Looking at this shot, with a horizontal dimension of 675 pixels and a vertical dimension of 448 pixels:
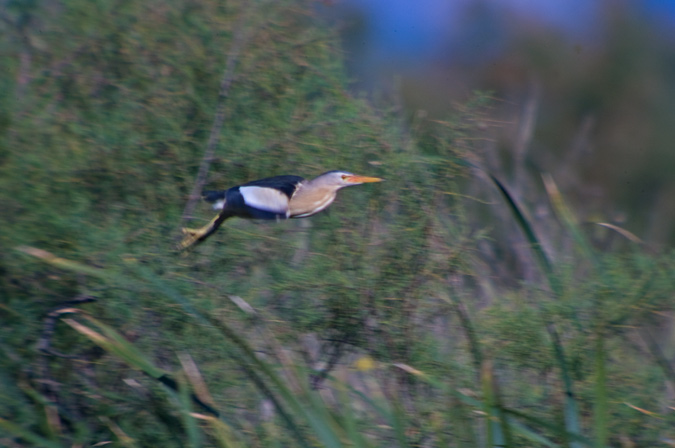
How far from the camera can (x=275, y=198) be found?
5.55 feet

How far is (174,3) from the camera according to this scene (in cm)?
227

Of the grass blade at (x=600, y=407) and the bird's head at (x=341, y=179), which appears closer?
the grass blade at (x=600, y=407)

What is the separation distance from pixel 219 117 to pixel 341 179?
0.48m

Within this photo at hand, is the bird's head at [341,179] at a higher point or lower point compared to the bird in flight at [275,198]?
higher

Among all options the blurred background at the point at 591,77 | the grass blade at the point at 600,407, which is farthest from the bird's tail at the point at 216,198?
the blurred background at the point at 591,77

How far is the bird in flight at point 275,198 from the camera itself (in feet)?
5.48

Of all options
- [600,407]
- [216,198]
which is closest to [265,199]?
[216,198]

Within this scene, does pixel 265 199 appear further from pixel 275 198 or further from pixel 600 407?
pixel 600 407

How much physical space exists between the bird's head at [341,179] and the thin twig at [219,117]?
13.8 inches

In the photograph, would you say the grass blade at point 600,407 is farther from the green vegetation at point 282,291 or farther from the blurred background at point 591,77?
the blurred background at point 591,77

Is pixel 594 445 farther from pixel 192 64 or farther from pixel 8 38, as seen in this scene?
pixel 8 38

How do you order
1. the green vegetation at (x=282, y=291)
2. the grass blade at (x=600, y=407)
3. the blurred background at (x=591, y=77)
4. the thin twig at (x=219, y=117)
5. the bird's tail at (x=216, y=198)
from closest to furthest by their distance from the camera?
1. the grass blade at (x=600, y=407)
2. the green vegetation at (x=282, y=291)
3. the bird's tail at (x=216, y=198)
4. the thin twig at (x=219, y=117)
5. the blurred background at (x=591, y=77)

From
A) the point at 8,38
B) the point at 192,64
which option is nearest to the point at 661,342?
the point at 192,64

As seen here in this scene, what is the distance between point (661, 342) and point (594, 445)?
3.28 feet
